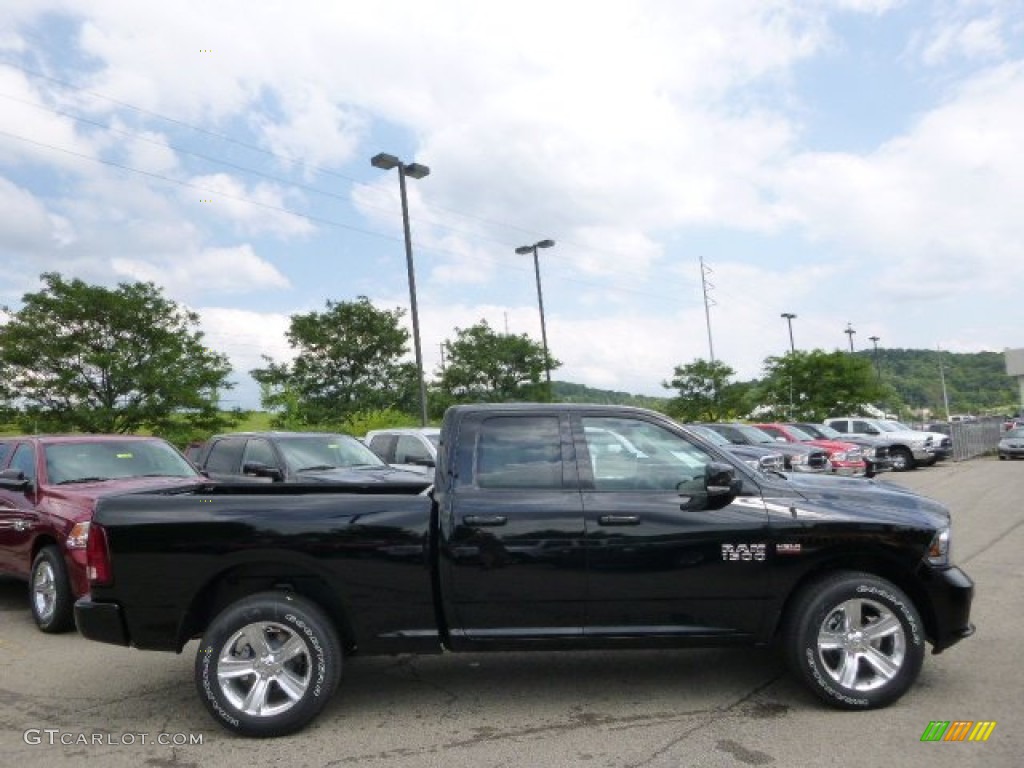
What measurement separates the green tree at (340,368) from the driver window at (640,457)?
91.9ft

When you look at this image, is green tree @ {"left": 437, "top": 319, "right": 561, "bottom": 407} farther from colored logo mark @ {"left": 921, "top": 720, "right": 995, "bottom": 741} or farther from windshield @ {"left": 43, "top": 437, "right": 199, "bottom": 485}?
colored logo mark @ {"left": 921, "top": 720, "right": 995, "bottom": 741}

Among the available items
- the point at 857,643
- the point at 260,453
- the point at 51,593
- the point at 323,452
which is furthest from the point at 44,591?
the point at 857,643

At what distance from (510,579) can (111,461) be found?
522cm

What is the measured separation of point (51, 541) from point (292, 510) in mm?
3798

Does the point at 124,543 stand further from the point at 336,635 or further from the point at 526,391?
the point at 526,391

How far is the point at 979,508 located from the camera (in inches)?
558

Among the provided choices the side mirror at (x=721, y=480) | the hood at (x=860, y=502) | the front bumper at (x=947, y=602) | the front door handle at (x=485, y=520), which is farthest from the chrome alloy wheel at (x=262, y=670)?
the front bumper at (x=947, y=602)

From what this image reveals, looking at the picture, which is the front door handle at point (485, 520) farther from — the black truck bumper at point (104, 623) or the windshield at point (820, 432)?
the windshield at point (820, 432)

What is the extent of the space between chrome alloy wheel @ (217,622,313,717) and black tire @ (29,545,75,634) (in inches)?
118

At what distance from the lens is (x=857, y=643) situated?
468 cm

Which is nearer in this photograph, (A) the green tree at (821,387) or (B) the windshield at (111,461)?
(B) the windshield at (111,461)

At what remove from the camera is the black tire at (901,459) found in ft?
86.4

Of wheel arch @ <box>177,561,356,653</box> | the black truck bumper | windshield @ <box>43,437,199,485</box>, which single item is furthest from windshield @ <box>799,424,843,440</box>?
the black truck bumper

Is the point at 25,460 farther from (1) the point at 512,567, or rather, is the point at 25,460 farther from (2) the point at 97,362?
(2) the point at 97,362
